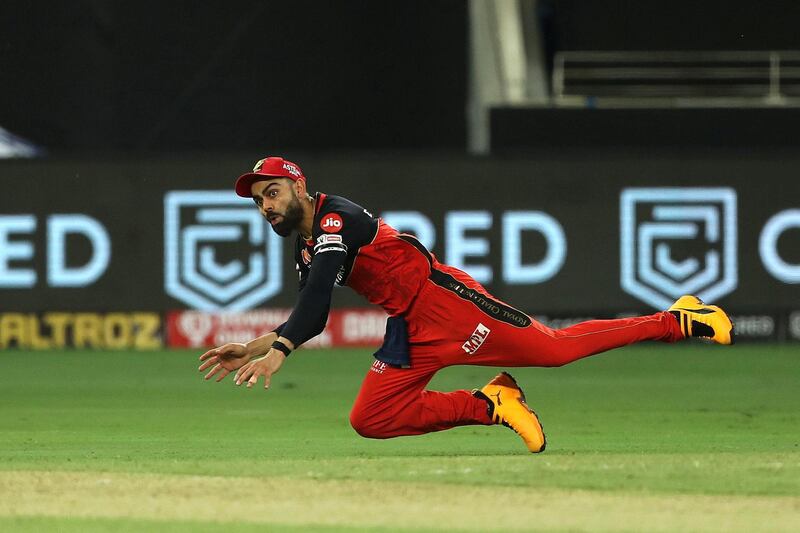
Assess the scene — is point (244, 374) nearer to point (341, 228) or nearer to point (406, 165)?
point (341, 228)

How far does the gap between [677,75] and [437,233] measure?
5.16m

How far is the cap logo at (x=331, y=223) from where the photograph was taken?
829cm

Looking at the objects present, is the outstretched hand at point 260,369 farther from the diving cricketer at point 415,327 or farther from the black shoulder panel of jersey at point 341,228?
the black shoulder panel of jersey at point 341,228

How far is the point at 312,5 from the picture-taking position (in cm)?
2236

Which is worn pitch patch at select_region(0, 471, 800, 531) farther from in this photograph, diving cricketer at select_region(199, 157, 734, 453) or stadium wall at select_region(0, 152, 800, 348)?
stadium wall at select_region(0, 152, 800, 348)

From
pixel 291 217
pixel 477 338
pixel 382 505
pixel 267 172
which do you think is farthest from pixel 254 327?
pixel 382 505

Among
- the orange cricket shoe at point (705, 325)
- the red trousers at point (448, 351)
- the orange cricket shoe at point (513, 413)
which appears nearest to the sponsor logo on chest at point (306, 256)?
the red trousers at point (448, 351)

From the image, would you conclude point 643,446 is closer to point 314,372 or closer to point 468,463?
point 468,463

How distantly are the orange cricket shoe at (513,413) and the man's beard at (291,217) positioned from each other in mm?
1507

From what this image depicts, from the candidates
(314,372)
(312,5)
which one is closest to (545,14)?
(312,5)

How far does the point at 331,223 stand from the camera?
832 centimetres

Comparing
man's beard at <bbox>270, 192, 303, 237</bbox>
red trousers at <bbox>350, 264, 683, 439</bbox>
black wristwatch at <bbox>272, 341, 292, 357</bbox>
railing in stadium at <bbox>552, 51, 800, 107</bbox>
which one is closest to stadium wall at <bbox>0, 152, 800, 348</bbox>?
railing in stadium at <bbox>552, 51, 800, 107</bbox>

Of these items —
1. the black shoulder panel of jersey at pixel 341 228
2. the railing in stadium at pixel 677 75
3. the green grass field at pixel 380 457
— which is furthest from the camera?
the railing in stadium at pixel 677 75

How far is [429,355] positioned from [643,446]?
5.87 feet
